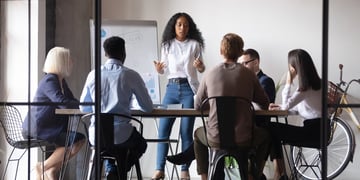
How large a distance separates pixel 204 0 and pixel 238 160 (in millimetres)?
2640

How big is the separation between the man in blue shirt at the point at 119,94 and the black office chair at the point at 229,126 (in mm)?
444

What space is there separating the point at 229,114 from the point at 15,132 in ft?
5.05

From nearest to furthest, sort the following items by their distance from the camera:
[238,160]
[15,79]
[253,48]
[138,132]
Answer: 1. [238,160]
2. [138,132]
3. [15,79]
4. [253,48]

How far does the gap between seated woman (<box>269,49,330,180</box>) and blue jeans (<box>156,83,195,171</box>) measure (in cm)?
96

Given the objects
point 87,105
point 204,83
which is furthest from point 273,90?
point 87,105

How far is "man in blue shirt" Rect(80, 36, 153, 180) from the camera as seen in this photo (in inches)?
133

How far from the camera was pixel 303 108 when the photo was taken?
3.48 m

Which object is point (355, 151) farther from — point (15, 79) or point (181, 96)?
point (15, 79)

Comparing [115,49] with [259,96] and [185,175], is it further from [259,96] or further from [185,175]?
[185,175]

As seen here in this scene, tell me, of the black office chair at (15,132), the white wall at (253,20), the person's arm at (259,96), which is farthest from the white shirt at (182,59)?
the black office chair at (15,132)

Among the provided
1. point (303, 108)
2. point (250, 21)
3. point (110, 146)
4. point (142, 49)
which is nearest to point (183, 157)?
point (110, 146)

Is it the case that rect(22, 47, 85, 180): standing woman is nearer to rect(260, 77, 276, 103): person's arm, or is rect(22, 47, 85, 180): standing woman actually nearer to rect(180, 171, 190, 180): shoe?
rect(180, 171, 190, 180): shoe

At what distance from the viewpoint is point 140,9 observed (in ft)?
18.1

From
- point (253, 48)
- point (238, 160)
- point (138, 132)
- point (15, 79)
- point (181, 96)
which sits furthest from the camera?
point (253, 48)
